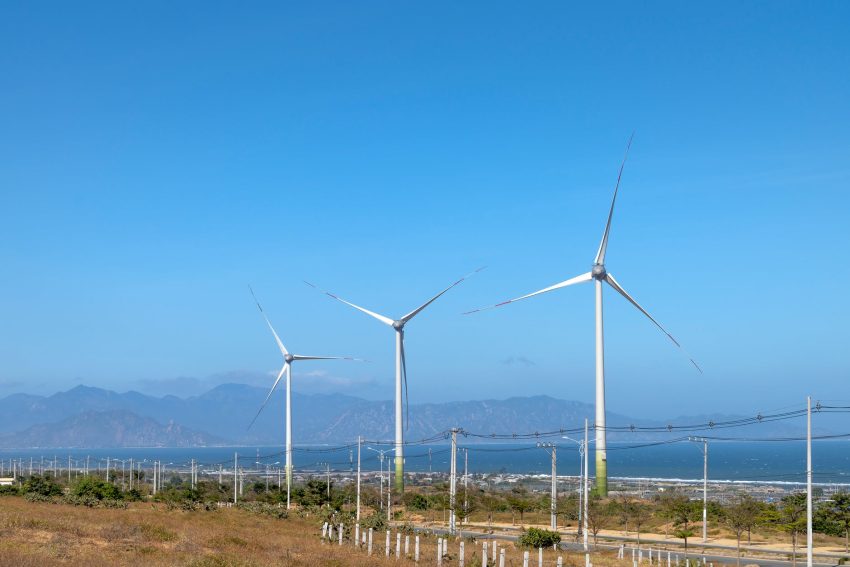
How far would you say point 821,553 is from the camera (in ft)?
206

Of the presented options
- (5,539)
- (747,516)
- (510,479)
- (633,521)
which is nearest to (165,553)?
(5,539)

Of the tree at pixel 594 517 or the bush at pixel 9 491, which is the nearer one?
the tree at pixel 594 517

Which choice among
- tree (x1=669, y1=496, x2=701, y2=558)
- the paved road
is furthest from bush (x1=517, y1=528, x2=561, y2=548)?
tree (x1=669, y1=496, x2=701, y2=558)

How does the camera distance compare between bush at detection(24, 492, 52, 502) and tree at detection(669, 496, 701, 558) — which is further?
tree at detection(669, 496, 701, 558)

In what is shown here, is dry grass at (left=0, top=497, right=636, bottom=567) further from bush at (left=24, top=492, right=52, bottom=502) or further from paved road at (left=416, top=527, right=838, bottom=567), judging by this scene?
bush at (left=24, top=492, right=52, bottom=502)

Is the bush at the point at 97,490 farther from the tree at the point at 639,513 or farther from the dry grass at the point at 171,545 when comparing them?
the tree at the point at 639,513

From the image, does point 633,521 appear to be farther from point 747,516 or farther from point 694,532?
point 747,516

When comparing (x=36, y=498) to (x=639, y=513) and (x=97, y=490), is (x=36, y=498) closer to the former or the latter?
(x=97, y=490)

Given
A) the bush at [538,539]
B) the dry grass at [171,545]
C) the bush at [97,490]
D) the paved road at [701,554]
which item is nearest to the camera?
the dry grass at [171,545]

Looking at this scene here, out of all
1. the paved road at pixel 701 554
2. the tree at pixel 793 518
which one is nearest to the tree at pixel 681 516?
the paved road at pixel 701 554

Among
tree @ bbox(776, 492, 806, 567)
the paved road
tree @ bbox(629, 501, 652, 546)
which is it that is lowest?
tree @ bbox(629, 501, 652, 546)

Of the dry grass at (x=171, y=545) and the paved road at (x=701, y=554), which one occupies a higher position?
the dry grass at (x=171, y=545)

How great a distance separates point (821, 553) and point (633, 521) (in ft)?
98.8

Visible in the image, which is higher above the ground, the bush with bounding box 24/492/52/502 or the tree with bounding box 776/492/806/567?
the tree with bounding box 776/492/806/567
